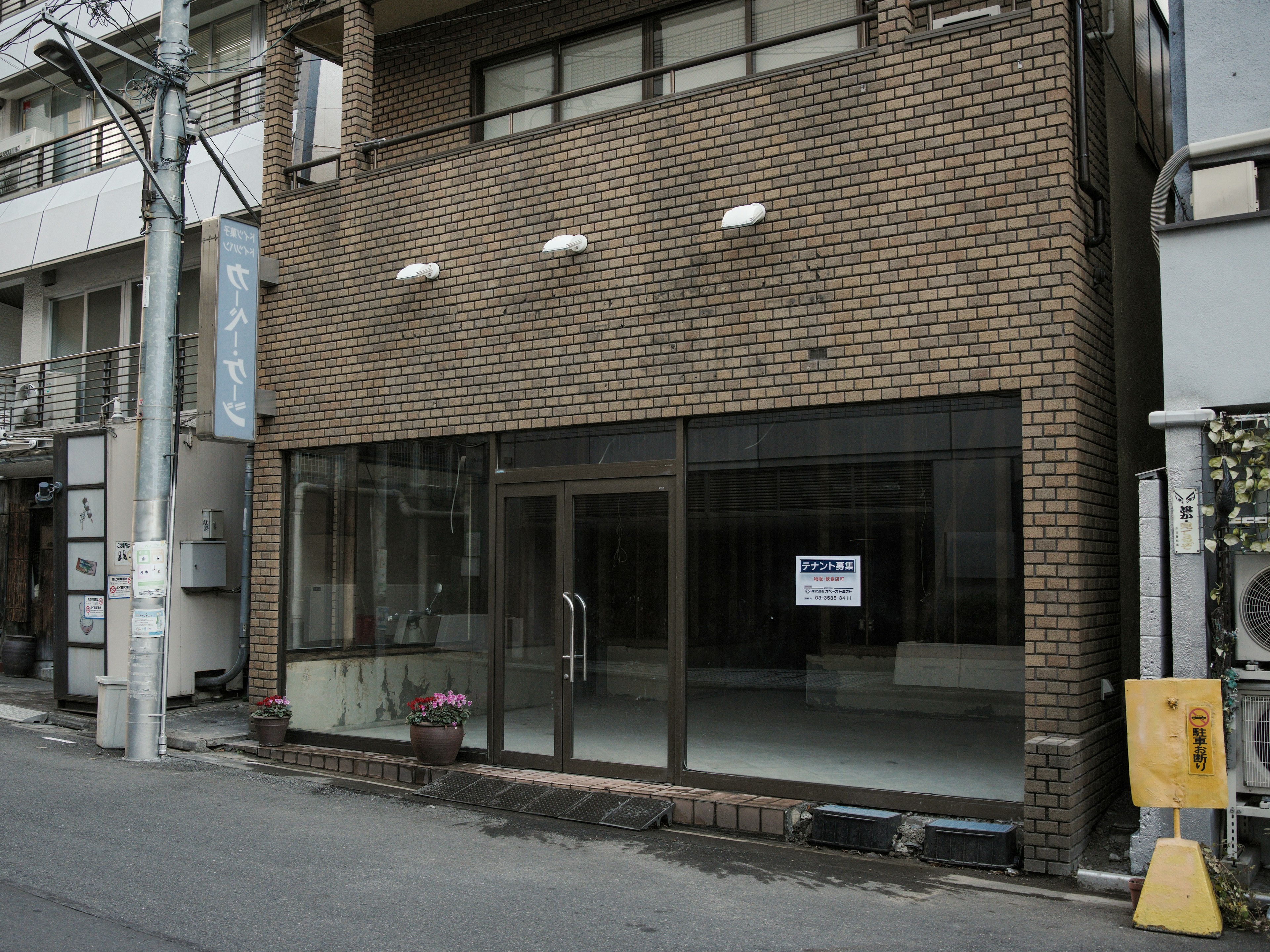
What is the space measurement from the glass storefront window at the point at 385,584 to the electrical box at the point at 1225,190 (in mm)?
5963

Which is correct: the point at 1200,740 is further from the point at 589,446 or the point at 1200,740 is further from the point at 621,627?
the point at 589,446

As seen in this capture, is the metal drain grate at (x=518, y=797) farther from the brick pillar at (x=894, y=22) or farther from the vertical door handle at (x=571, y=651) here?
the brick pillar at (x=894, y=22)

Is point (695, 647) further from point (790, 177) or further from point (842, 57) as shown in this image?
point (842, 57)

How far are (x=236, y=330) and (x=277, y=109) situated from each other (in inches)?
98.3

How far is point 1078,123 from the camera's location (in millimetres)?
7285

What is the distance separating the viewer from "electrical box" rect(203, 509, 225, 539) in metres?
Result: 13.3

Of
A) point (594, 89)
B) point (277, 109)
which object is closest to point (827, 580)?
point (594, 89)

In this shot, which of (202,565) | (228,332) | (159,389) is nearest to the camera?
(159,389)

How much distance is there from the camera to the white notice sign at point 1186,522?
646 centimetres

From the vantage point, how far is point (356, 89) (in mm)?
10680

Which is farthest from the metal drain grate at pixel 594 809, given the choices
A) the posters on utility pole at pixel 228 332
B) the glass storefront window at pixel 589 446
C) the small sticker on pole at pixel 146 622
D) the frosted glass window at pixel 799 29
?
the frosted glass window at pixel 799 29

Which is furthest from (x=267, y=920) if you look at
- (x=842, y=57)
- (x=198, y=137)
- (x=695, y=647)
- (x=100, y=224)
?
(x=100, y=224)

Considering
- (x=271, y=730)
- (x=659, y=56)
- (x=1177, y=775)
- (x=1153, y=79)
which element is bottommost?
(x=271, y=730)

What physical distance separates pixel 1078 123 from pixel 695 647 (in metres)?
4.67
